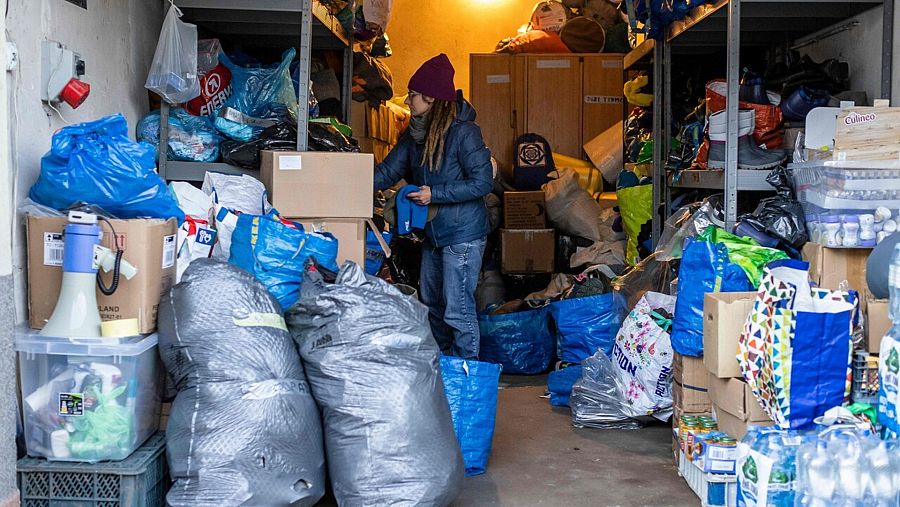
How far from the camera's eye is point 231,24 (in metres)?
4.84

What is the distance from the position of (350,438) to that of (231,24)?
2666mm

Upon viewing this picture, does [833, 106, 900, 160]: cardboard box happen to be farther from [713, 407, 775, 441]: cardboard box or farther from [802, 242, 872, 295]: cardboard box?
[713, 407, 775, 441]: cardboard box

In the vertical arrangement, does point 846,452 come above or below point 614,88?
below

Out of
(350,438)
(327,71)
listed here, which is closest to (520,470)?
(350,438)

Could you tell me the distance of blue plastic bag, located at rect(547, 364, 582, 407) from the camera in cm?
488

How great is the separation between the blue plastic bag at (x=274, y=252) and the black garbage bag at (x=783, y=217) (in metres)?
1.81

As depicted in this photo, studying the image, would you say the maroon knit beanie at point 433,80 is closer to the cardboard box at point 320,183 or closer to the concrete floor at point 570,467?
the cardboard box at point 320,183

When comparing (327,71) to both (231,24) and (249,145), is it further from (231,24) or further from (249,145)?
(249,145)

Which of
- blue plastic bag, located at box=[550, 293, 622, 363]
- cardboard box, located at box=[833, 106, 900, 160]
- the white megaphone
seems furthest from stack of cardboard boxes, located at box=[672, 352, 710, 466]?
the white megaphone

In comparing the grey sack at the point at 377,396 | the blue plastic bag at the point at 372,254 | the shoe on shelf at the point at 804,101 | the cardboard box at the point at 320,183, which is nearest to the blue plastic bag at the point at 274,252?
the grey sack at the point at 377,396

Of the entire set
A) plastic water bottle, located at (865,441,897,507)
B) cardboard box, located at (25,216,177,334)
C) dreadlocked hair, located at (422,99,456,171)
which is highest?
dreadlocked hair, located at (422,99,456,171)

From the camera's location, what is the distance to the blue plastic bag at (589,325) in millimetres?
5082

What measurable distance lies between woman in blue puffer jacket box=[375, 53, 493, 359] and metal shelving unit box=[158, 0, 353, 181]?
670 mm

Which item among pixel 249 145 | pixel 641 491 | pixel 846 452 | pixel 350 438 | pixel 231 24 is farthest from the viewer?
pixel 231 24
